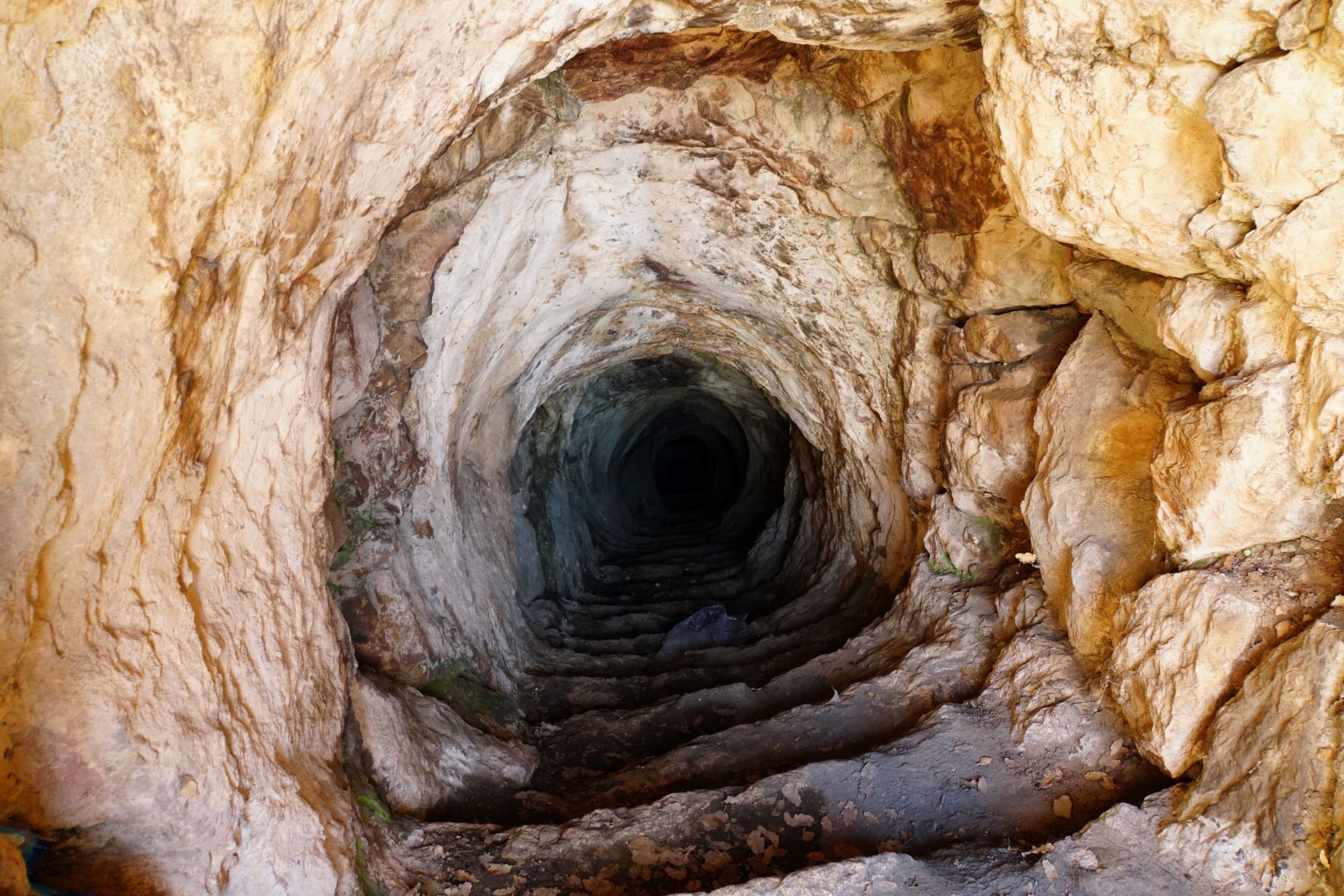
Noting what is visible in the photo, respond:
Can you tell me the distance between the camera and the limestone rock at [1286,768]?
95.8 inches

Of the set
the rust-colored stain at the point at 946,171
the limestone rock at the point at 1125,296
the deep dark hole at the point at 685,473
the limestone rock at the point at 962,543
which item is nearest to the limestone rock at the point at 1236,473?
the limestone rock at the point at 1125,296

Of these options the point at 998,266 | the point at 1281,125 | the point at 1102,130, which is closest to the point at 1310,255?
the point at 1281,125

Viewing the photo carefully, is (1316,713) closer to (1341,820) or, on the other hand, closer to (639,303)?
(1341,820)

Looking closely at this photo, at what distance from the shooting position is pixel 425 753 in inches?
165

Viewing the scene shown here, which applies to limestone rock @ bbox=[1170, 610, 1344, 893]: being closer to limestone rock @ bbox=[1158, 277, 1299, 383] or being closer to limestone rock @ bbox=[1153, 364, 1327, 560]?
limestone rock @ bbox=[1153, 364, 1327, 560]

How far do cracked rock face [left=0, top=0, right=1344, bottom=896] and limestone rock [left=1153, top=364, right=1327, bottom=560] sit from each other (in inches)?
0.7

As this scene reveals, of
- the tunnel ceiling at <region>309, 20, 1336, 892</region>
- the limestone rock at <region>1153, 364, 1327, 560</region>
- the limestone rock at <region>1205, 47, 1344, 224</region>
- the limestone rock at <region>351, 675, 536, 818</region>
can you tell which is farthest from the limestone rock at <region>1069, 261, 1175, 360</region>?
the limestone rock at <region>351, 675, 536, 818</region>

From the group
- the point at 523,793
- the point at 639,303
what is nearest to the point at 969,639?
the point at 523,793

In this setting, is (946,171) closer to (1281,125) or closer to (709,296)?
(1281,125)

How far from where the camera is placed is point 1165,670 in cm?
309

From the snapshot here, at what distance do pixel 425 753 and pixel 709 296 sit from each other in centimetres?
394

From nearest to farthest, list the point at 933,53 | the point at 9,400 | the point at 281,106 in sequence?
1. the point at 9,400
2. the point at 281,106
3. the point at 933,53

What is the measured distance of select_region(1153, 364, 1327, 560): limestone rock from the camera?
267 centimetres

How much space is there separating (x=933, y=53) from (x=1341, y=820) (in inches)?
138
